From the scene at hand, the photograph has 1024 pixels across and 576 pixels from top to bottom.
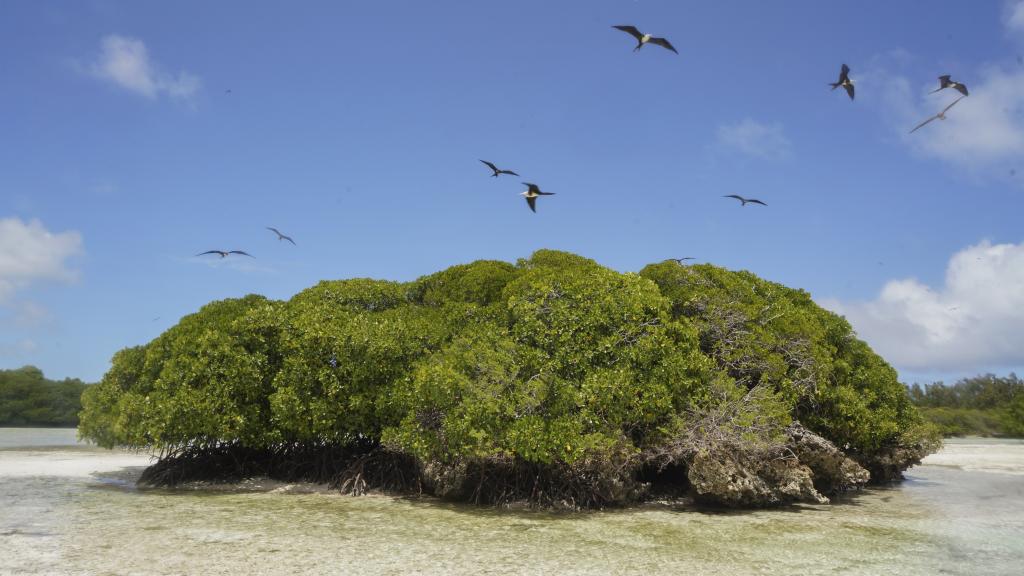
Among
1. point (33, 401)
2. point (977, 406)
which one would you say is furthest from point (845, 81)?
point (977, 406)

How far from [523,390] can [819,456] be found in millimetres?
8605

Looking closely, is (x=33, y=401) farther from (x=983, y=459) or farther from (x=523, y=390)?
(x=983, y=459)

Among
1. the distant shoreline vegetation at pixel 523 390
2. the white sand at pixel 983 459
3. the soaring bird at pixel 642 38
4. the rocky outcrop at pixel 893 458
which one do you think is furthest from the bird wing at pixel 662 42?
the white sand at pixel 983 459

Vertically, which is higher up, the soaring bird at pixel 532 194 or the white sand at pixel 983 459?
the soaring bird at pixel 532 194

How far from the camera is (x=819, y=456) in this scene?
17.0 meters

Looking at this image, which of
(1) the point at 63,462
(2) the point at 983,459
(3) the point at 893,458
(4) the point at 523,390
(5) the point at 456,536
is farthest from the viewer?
(2) the point at 983,459

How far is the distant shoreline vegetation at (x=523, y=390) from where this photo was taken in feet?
48.6

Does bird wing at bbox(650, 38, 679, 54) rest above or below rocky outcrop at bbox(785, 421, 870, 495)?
above

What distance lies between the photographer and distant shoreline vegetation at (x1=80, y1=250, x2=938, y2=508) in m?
14.8

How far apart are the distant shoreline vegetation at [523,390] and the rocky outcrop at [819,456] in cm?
6

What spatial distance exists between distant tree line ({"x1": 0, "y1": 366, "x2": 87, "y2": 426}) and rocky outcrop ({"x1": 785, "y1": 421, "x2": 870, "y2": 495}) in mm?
57259

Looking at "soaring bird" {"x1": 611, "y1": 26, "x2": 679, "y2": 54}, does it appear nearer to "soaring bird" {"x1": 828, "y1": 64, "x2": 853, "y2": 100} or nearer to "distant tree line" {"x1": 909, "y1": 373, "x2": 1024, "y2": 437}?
"soaring bird" {"x1": 828, "y1": 64, "x2": 853, "y2": 100}

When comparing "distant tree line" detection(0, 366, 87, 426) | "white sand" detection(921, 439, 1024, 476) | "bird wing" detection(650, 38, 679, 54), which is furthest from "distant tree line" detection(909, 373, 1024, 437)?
"distant tree line" detection(0, 366, 87, 426)

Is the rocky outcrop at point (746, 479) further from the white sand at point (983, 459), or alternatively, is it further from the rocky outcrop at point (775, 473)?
the white sand at point (983, 459)
